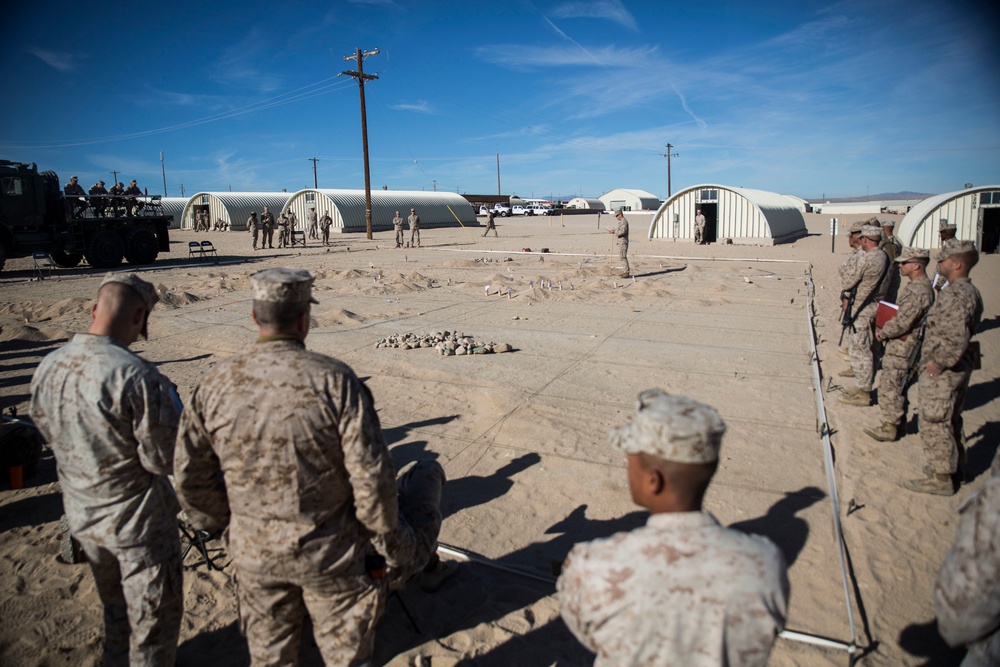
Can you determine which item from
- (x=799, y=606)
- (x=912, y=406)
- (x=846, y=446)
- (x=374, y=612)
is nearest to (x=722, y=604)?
→ (x=374, y=612)

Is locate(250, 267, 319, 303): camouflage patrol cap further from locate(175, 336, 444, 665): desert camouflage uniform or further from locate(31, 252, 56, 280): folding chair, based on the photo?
locate(31, 252, 56, 280): folding chair

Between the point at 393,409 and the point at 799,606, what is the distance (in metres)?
4.39

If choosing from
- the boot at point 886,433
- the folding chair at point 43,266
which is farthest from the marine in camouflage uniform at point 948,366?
the folding chair at point 43,266

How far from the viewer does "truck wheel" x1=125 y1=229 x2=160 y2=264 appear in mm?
20188

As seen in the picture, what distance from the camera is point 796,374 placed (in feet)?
25.6

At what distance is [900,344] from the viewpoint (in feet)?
18.2

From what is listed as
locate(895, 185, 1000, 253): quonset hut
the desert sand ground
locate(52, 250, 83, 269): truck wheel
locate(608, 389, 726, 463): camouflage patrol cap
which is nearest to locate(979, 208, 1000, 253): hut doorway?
locate(895, 185, 1000, 253): quonset hut

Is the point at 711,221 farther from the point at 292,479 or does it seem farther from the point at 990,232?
the point at 292,479

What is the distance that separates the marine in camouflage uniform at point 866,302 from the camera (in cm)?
657

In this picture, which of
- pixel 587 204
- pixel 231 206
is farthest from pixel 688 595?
pixel 587 204

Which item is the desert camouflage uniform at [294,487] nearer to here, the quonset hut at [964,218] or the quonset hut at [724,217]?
the quonset hut at [964,218]

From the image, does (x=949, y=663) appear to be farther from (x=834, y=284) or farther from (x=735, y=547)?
(x=834, y=284)

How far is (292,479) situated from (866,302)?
6606 mm

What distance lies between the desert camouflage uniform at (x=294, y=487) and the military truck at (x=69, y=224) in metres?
18.5
